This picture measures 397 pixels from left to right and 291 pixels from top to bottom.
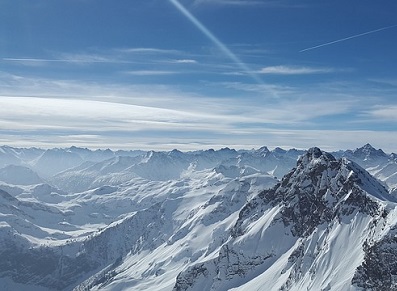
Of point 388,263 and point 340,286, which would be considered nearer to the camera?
point 388,263

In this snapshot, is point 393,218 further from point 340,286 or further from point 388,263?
point 340,286

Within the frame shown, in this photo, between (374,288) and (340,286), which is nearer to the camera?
(374,288)

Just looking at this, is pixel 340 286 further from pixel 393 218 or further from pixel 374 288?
pixel 393 218

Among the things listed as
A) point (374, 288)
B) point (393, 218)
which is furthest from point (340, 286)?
point (393, 218)

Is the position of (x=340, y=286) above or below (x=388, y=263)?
below

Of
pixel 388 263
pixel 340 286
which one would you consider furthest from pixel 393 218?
pixel 340 286

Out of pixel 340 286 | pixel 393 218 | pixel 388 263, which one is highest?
pixel 393 218

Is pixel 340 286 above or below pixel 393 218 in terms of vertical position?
below
